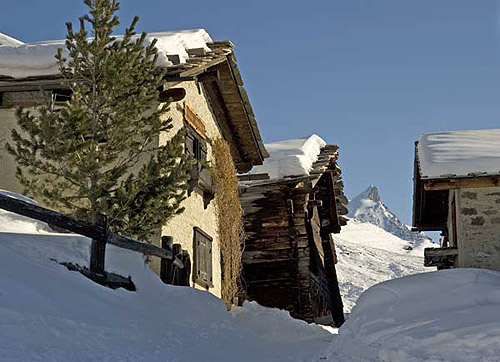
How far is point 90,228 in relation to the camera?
7.71m

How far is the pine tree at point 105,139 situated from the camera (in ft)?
34.2

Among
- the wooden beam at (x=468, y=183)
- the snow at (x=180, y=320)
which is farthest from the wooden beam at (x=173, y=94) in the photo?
the wooden beam at (x=468, y=183)

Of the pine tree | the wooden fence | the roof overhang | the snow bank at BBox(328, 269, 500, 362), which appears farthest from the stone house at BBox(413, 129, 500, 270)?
the wooden fence

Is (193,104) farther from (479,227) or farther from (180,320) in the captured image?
(180,320)

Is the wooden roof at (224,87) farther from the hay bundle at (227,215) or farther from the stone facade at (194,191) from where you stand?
the hay bundle at (227,215)

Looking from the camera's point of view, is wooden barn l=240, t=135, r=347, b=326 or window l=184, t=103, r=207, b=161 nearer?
window l=184, t=103, r=207, b=161

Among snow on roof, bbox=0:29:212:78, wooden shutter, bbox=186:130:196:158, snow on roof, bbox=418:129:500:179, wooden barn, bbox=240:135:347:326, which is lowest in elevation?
wooden barn, bbox=240:135:347:326

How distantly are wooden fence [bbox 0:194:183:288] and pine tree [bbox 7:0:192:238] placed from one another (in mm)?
1737

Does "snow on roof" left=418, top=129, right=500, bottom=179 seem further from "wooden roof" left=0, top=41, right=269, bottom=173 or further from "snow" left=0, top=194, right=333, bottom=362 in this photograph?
"snow" left=0, top=194, right=333, bottom=362

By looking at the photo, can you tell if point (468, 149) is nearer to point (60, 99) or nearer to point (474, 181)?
point (474, 181)

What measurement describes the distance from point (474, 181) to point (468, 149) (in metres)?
1.67

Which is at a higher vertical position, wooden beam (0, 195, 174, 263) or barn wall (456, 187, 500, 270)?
wooden beam (0, 195, 174, 263)

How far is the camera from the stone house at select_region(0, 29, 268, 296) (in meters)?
12.7

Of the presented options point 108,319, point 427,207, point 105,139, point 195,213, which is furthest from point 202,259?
point 108,319
